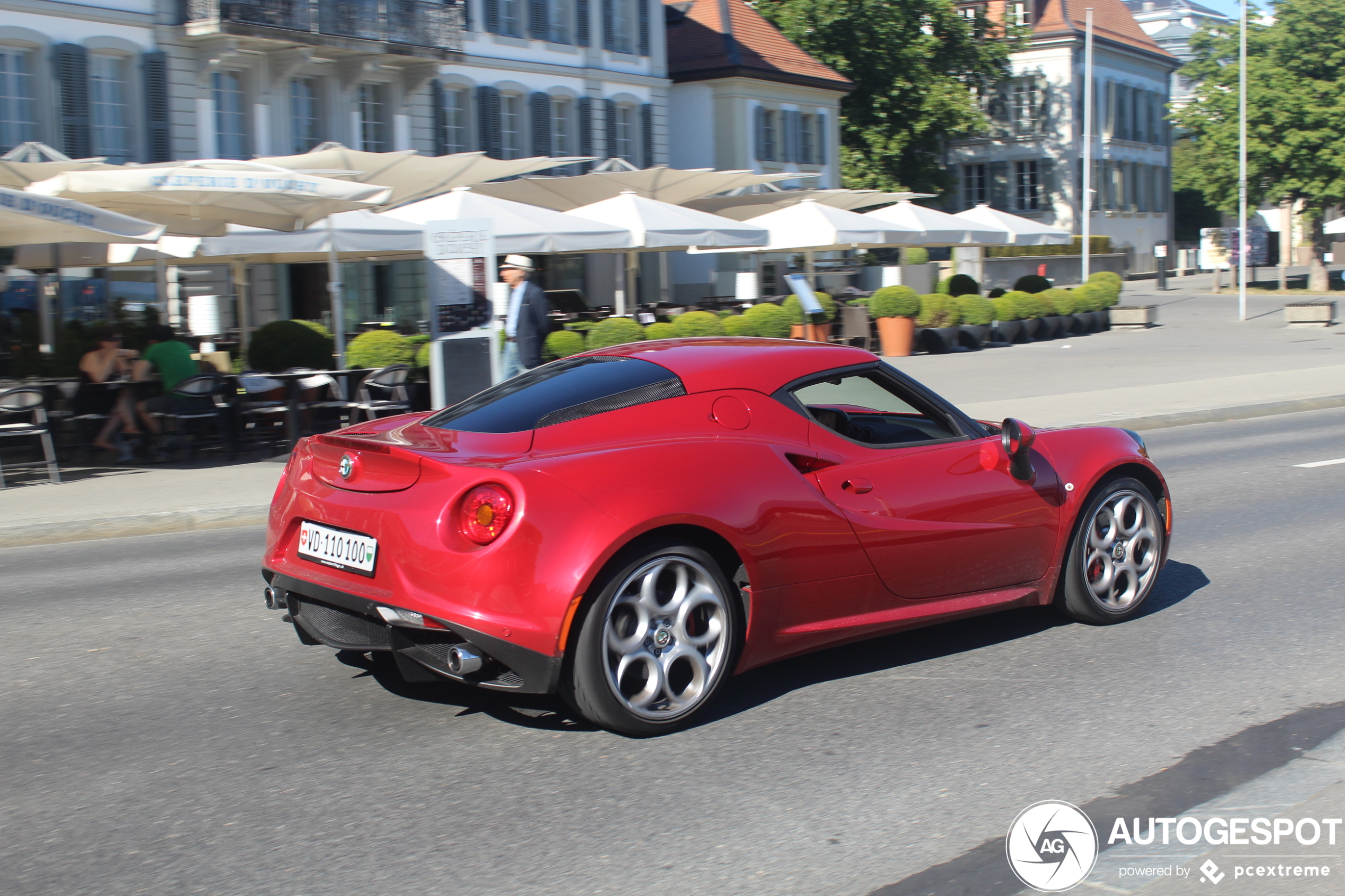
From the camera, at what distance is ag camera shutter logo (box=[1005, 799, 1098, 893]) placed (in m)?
3.61

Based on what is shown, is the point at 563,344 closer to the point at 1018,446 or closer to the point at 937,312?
the point at 937,312

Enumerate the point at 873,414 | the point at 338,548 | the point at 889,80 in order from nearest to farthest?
1. the point at 338,548
2. the point at 873,414
3. the point at 889,80

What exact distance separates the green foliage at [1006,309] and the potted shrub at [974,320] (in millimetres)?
502

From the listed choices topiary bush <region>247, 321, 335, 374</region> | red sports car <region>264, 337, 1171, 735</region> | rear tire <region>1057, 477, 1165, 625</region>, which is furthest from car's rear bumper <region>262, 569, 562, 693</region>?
topiary bush <region>247, 321, 335, 374</region>

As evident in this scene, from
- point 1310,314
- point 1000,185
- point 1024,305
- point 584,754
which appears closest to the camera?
point 584,754

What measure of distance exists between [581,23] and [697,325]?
19806 mm

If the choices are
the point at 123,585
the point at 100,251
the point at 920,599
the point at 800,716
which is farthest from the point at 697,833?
the point at 100,251

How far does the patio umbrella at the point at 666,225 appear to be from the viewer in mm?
21234

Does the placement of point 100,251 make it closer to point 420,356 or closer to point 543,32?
point 420,356

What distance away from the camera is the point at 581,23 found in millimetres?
38531

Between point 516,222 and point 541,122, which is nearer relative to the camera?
point 516,222

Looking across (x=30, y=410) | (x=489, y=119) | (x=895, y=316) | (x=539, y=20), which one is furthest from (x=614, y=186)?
(x=30, y=410)

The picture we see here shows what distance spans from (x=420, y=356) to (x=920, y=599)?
1089cm

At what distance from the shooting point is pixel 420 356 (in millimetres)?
15578
